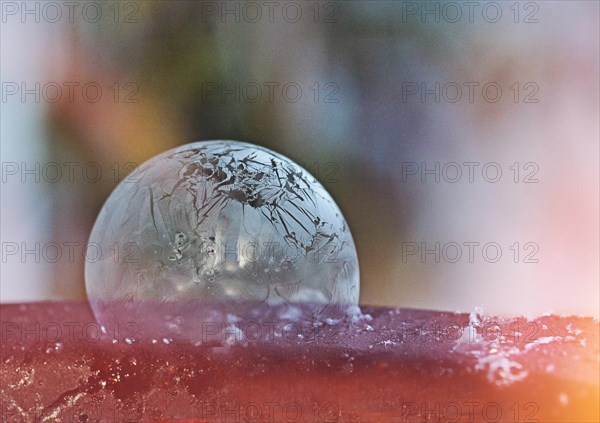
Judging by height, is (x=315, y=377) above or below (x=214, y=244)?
below

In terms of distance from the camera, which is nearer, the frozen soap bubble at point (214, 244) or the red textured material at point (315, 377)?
the red textured material at point (315, 377)

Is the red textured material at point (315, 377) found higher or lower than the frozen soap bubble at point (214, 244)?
lower

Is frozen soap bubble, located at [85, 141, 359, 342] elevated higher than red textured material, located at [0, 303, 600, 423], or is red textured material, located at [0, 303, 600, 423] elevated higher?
frozen soap bubble, located at [85, 141, 359, 342]

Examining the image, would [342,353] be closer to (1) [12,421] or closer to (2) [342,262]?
(2) [342,262]

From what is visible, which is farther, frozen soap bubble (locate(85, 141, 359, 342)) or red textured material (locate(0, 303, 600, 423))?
frozen soap bubble (locate(85, 141, 359, 342))

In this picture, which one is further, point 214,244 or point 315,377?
point 214,244
